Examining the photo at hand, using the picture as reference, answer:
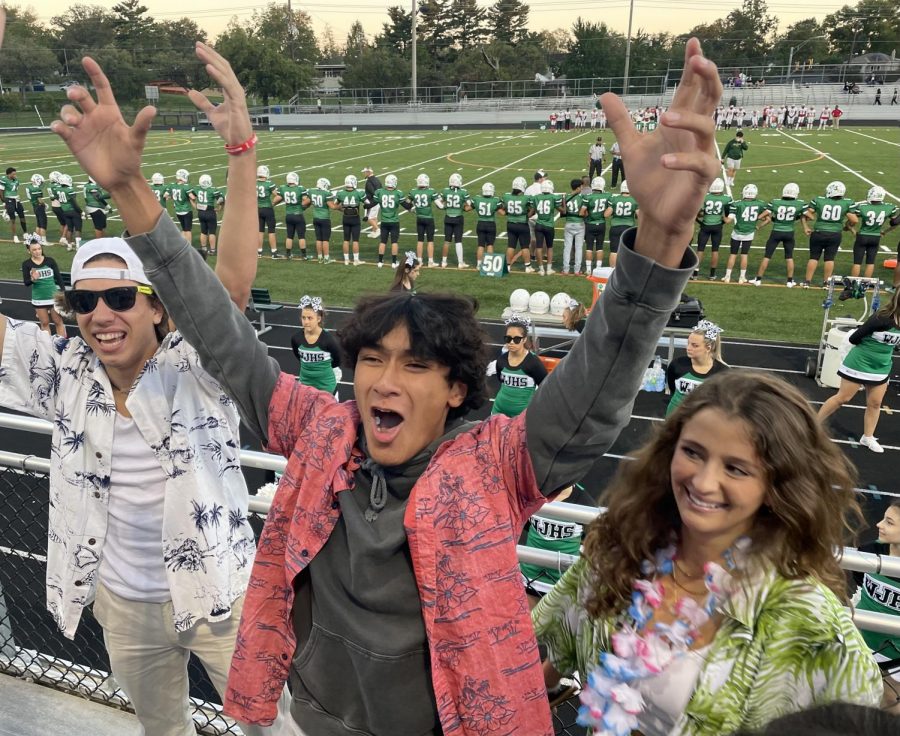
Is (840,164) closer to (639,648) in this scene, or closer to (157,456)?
(639,648)

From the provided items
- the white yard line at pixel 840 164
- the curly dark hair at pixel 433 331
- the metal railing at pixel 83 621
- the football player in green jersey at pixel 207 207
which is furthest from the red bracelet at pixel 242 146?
the white yard line at pixel 840 164

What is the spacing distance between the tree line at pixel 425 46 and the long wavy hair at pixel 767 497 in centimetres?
6385

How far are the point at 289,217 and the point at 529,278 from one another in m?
5.53

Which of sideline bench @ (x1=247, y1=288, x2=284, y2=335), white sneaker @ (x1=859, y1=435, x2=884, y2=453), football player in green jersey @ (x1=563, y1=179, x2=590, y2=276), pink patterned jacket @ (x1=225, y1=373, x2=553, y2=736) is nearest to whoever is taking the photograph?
pink patterned jacket @ (x1=225, y1=373, x2=553, y2=736)

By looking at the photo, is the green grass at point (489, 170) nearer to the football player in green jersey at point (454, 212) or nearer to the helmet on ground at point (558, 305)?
the football player in green jersey at point (454, 212)

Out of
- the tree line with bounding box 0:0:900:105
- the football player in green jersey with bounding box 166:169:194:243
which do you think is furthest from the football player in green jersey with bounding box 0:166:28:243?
the tree line with bounding box 0:0:900:105

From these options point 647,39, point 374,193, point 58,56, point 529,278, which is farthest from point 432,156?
point 58,56

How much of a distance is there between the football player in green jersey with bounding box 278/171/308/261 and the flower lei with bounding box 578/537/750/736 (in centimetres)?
1452

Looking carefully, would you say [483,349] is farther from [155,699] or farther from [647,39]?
[647,39]

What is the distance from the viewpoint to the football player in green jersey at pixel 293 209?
15000mm

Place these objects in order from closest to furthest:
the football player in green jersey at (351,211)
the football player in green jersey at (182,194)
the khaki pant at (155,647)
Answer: the khaki pant at (155,647) < the football player in green jersey at (351,211) < the football player in green jersey at (182,194)

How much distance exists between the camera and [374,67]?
66.5 meters

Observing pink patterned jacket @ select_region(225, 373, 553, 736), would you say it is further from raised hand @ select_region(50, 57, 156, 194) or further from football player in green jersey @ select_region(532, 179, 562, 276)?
football player in green jersey @ select_region(532, 179, 562, 276)

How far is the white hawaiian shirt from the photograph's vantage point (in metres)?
1.98
